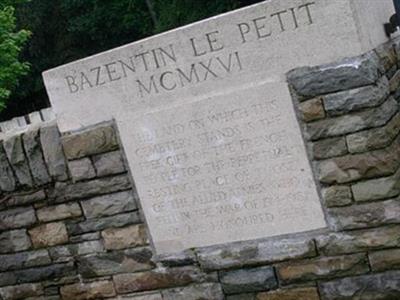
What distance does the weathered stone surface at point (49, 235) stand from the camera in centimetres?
378

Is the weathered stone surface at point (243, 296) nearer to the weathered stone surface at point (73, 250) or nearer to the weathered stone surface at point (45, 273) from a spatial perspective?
the weathered stone surface at point (73, 250)

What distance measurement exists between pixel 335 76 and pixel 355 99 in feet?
0.52

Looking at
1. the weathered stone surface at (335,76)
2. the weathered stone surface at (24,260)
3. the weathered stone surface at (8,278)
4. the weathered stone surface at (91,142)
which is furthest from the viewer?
the weathered stone surface at (8,278)

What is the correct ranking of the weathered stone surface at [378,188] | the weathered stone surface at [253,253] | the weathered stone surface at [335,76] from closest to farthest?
1. the weathered stone surface at [335,76]
2. the weathered stone surface at [378,188]
3. the weathered stone surface at [253,253]

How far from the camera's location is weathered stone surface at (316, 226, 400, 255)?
10.0ft

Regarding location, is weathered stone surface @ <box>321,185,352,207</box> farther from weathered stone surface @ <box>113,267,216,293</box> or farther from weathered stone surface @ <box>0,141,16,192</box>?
weathered stone surface @ <box>0,141,16,192</box>

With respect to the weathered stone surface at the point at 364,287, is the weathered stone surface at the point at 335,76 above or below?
above

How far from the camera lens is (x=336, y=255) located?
3.18 meters

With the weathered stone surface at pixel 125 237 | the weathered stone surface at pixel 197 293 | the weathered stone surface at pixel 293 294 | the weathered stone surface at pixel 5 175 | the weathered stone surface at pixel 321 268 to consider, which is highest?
the weathered stone surface at pixel 5 175

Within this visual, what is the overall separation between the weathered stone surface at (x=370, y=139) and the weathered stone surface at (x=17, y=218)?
2158mm

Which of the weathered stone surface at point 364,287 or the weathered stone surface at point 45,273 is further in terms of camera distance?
the weathered stone surface at point 45,273

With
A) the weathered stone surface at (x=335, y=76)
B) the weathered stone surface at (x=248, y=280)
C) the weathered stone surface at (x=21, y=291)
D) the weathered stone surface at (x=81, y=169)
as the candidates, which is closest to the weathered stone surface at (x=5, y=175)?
the weathered stone surface at (x=81, y=169)

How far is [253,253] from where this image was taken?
11.0ft

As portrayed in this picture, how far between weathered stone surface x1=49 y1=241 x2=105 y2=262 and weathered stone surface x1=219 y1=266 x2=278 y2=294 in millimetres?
852
